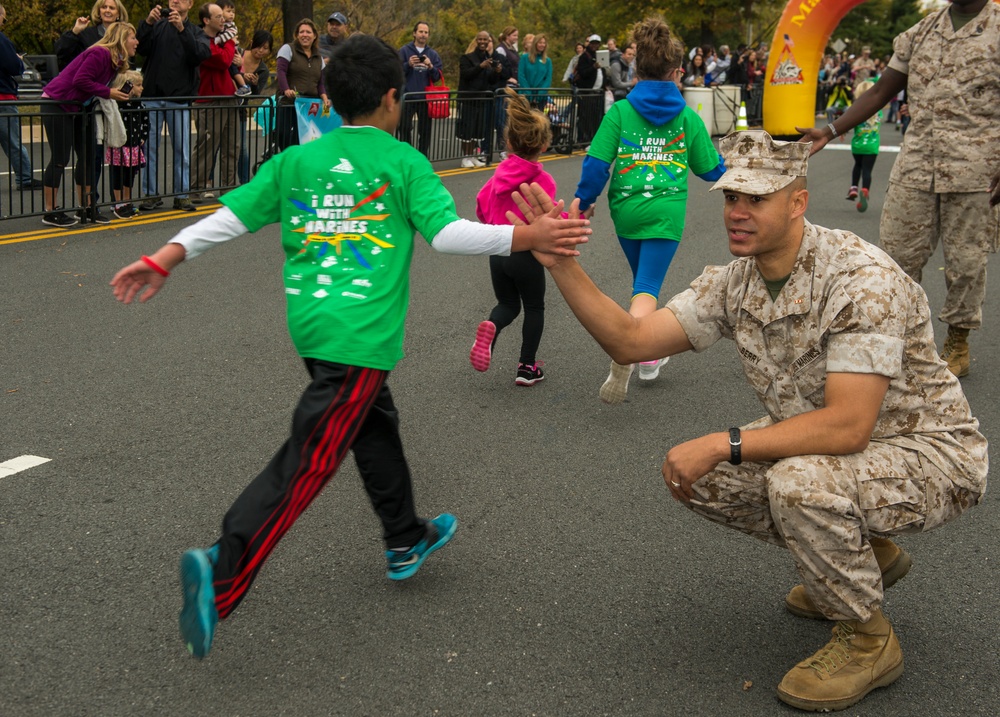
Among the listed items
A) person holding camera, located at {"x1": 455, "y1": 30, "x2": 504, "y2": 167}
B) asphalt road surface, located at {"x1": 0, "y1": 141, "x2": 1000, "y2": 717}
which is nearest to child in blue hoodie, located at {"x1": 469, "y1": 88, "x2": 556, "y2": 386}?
asphalt road surface, located at {"x1": 0, "y1": 141, "x2": 1000, "y2": 717}

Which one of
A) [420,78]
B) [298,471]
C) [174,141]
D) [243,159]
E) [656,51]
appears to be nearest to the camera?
[298,471]

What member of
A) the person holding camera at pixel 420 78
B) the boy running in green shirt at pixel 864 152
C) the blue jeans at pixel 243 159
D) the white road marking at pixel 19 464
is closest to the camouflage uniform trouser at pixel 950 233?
the white road marking at pixel 19 464

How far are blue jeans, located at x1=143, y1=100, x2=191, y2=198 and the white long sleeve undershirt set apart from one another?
8.06m

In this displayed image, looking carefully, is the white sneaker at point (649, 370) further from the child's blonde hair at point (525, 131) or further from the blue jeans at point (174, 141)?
the blue jeans at point (174, 141)

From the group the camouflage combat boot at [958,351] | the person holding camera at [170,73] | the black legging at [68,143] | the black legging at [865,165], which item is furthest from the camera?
the black legging at [865,165]

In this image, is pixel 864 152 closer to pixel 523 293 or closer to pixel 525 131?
pixel 523 293

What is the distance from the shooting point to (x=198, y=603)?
2.92m

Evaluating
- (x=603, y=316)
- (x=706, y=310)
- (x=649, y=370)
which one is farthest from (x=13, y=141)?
(x=706, y=310)

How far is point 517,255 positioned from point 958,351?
2609mm

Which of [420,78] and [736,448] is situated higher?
[420,78]

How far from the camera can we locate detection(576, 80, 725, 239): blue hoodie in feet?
19.2

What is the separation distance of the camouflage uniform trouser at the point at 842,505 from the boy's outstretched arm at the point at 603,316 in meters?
0.46

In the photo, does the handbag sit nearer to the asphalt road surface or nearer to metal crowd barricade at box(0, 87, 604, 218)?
metal crowd barricade at box(0, 87, 604, 218)

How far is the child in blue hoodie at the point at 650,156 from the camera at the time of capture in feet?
19.2
